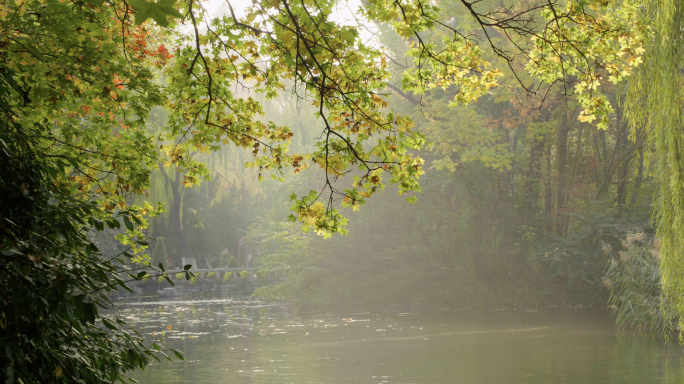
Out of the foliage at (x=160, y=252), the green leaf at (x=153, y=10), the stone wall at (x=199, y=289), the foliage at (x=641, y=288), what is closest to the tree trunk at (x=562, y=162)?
the foliage at (x=641, y=288)

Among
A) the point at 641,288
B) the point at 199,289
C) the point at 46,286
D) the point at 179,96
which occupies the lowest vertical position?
the point at 199,289

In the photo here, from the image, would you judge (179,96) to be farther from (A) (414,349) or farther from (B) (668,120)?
(A) (414,349)

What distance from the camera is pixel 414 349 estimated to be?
13.1 m

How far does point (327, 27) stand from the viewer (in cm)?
464

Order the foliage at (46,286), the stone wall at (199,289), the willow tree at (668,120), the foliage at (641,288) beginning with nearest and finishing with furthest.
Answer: the foliage at (46,286)
the willow tree at (668,120)
the foliage at (641,288)
the stone wall at (199,289)

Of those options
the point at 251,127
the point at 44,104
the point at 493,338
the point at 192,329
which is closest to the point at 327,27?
the point at 251,127

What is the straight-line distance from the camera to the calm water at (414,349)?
10.0 metres

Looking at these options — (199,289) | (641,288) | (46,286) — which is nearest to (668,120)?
(641,288)

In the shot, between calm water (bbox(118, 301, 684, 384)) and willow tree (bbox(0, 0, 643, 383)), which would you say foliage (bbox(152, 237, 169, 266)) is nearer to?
calm water (bbox(118, 301, 684, 384))

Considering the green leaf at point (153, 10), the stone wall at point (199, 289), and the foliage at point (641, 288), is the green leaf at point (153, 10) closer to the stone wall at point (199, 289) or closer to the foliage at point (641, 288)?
the foliage at point (641, 288)

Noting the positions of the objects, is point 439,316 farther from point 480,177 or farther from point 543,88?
point 543,88

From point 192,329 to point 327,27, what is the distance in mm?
13988

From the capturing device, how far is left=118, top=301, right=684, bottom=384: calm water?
394 inches

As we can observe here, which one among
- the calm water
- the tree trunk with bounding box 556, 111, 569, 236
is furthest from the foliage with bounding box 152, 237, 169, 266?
the tree trunk with bounding box 556, 111, 569, 236
